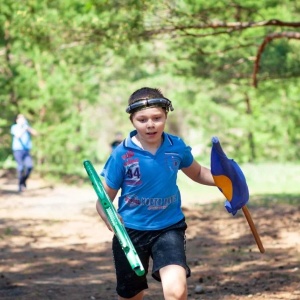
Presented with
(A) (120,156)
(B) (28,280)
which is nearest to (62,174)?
(B) (28,280)

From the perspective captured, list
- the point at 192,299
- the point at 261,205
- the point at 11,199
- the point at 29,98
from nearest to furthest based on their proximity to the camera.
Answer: the point at 192,299 < the point at 261,205 < the point at 11,199 < the point at 29,98

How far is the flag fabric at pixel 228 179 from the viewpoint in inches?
209

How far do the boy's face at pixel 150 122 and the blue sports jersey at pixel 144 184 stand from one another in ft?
0.39

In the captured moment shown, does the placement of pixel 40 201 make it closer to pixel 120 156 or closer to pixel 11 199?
pixel 11 199

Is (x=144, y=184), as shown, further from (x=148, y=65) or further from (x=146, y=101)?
(x=148, y=65)

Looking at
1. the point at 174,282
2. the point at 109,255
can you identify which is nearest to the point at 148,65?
the point at 109,255

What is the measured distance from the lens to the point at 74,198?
1950cm

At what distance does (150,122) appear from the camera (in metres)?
5.05

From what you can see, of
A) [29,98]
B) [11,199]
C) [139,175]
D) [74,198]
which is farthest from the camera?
[29,98]

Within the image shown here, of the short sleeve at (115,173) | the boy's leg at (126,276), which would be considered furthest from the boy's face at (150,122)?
the boy's leg at (126,276)

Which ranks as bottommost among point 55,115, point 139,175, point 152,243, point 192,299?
point 192,299

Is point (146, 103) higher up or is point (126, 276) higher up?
point (146, 103)

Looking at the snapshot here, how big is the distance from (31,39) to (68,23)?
768 millimetres

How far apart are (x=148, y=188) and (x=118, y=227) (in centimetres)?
46
